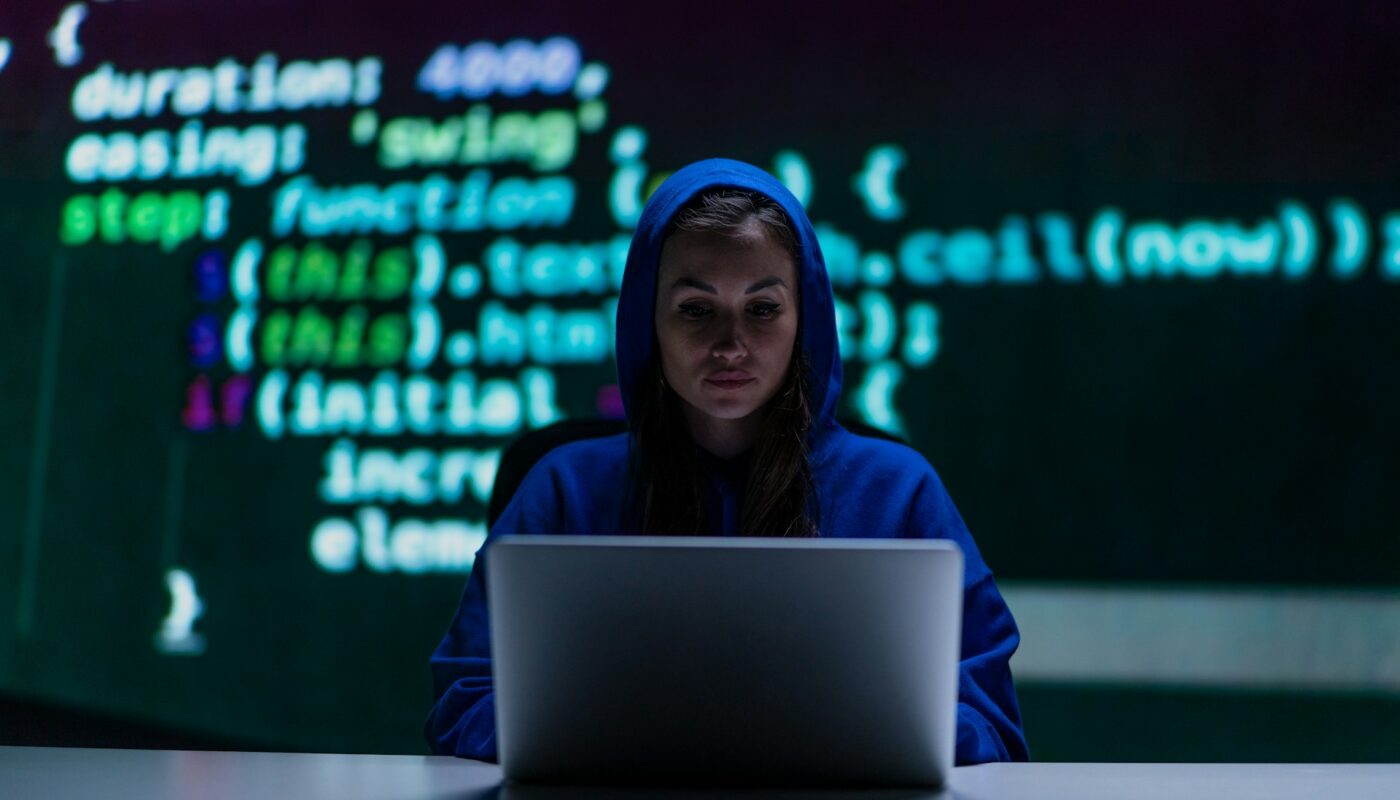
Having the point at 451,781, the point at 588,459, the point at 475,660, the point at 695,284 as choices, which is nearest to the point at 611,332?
the point at 588,459

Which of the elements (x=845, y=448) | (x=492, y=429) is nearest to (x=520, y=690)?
(x=845, y=448)

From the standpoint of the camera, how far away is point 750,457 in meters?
1.28

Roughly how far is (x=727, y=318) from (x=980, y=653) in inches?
15.2

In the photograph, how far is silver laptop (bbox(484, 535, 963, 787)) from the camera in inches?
27.0

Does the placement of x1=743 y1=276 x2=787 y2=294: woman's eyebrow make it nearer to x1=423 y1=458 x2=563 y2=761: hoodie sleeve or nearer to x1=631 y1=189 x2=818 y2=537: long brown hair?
x1=631 y1=189 x2=818 y2=537: long brown hair

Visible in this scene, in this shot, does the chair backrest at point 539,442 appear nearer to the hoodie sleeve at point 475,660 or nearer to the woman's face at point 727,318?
the hoodie sleeve at point 475,660

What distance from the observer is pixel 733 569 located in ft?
2.24

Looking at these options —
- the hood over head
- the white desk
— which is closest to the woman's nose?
the hood over head

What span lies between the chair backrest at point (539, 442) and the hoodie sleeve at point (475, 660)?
94 mm

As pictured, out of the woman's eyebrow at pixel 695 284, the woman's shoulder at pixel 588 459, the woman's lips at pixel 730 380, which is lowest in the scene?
the woman's shoulder at pixel 588 459

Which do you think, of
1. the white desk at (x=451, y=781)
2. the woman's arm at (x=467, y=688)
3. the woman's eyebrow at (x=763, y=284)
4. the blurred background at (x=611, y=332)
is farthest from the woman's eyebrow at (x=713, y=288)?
the blurred background at (x=611, y=332)

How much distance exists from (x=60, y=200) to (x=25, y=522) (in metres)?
0.80

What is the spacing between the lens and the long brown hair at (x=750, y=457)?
1.21m

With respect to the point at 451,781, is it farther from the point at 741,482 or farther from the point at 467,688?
the point at 741,482
